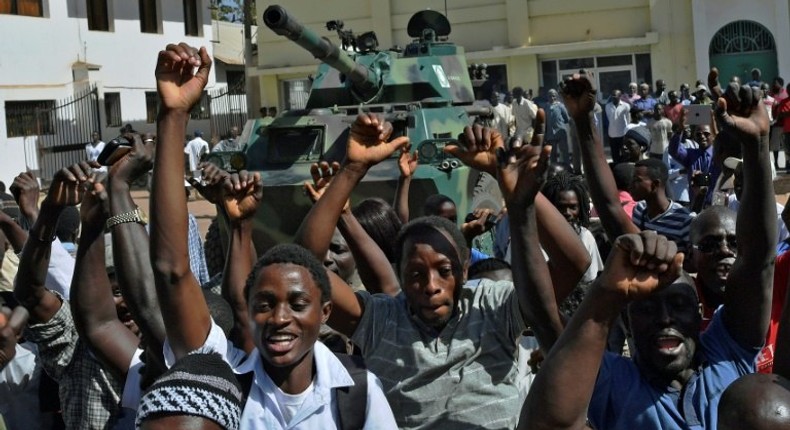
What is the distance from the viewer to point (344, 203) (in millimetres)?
3609

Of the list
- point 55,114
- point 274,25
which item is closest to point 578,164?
point 274,25

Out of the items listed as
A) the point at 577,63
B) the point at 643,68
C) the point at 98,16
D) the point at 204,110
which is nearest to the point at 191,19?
the point at 204,110

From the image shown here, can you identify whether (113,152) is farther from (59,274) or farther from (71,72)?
(71,72)

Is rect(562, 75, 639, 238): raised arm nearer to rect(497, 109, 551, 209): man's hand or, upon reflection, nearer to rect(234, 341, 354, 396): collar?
rect(497, 109, 551, 209): man's hand

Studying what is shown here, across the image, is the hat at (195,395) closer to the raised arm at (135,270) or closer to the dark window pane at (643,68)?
the raised arm at (135,270)

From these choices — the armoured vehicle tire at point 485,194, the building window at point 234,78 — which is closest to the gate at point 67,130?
the building window at point 234,78

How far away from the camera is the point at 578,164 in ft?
57.9

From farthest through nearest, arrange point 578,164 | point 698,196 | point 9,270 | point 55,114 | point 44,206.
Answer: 1. point 55,114
2. point 578,164
3. point 698,196
4. point 9,270
5. point 44,206

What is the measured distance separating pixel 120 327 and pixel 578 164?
14.5 meters

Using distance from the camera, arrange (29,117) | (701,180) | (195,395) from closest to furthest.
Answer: (195,395) → (701,180) → (29,117)

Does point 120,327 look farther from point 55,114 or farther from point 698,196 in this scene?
point 55,114

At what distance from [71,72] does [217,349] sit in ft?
77.1

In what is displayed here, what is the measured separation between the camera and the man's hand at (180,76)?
10.5 feet

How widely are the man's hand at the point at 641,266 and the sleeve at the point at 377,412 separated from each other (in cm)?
69
